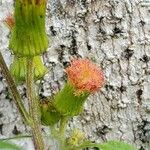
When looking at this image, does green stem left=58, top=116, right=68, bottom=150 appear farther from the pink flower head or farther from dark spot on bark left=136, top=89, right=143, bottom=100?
dark spot on bark left=136, top=89, right=143, bottom=100

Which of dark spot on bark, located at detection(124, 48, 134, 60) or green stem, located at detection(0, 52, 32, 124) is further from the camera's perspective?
dark spot on bark, located at detection(124, 48, 134, 60)

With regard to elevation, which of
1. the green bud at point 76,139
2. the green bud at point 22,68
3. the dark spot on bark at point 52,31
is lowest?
the green bud at point 76,139

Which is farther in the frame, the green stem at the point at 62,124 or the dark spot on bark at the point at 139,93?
the dark spot on bark at the point at 139,93

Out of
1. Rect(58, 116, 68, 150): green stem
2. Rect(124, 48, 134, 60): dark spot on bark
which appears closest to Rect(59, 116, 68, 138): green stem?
Rect(58, 116, 68, 150): green stem

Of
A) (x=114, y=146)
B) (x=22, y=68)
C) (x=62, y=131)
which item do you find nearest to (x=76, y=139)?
(x=62, y=131)

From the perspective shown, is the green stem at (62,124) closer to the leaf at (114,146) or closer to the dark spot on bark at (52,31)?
the leaf at (114,146)

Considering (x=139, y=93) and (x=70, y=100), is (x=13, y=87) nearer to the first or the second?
(x=70, y=100)

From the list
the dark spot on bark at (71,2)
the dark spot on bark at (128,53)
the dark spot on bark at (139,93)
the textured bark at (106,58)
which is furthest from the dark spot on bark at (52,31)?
the dark spot on bark at (139,93)

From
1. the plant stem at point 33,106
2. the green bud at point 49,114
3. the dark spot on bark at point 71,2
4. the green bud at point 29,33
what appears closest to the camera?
the green bud at point 29,33
